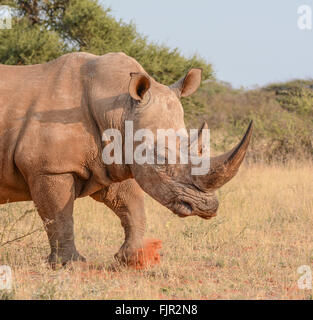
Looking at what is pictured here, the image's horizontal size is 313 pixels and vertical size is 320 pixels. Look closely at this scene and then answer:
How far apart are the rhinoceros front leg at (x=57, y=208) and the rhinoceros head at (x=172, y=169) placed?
0.69 meters

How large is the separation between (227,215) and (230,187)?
1.97m

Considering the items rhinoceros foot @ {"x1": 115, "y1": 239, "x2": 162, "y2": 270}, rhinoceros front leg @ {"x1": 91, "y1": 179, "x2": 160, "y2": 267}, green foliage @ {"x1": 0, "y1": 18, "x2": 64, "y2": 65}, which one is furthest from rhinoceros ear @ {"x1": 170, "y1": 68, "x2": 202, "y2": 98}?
green foliage @ {"x1": 0, "y1": 18, "x2": 64, "y2": 65}

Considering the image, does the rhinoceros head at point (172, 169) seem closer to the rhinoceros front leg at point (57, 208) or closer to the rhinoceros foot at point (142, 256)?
the rhinoceros front leg at point (57, 208)

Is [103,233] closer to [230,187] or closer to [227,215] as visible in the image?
[227,215]

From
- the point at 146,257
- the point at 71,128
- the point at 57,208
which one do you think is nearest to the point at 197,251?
the point at 146,257

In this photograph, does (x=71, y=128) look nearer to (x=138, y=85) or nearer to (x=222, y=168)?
(x=138, y=85)

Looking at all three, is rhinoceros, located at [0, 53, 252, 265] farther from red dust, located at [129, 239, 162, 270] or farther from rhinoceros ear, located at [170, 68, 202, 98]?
red dust, located at [129, 239, 162, 270]

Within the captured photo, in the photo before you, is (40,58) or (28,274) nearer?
(28,274)

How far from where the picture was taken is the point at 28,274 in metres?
5.93

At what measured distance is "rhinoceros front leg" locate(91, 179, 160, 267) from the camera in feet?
21.6

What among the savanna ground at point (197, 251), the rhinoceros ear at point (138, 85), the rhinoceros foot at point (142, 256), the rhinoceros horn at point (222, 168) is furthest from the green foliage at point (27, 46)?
the rhinoceros horn at point (222, 168)

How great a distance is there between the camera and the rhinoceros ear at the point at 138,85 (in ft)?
18.9

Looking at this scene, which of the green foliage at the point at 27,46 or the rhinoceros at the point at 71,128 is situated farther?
the green foliage at the point at 27,46
